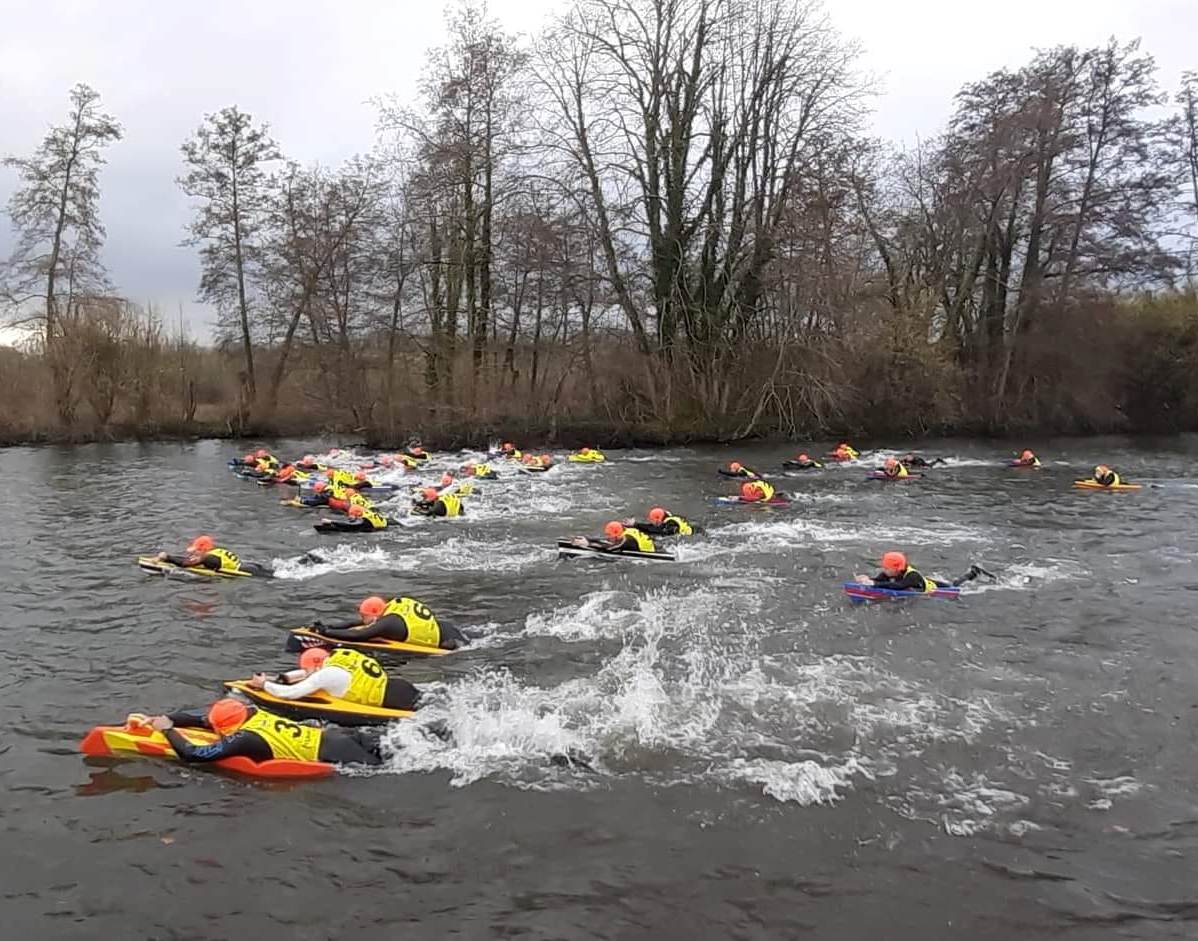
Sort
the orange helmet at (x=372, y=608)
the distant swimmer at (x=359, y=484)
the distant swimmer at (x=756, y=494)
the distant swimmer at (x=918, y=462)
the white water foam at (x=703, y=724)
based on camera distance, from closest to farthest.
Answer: the white water foam at (x=703, y=724) < the orange helmet at (x=372, y=608) < the distant swimmer at (x=756, y=494) < the distant swimmer at (x=359, y=484) < the distant swimmer at (x=918, y=462)

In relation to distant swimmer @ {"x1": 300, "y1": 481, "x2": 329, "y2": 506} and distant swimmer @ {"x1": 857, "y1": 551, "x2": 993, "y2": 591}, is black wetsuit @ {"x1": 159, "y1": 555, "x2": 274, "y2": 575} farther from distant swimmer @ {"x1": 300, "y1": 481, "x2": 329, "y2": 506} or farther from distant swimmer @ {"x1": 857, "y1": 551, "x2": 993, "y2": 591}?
distant swimmer @ {"x1": 857, "y1": 551, "x2": 993, "y2": 591}

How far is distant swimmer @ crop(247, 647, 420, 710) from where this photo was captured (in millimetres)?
8992

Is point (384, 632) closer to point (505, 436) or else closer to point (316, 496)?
point (316, 496)

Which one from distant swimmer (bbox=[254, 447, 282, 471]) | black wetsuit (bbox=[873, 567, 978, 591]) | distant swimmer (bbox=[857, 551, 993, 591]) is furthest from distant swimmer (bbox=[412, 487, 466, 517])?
black wetsuit (bbox=[873, 567, 978, 591])

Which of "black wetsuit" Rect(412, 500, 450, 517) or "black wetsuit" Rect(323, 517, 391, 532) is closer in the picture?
"black wetsuit" Rect(323, 517, 391, 532)

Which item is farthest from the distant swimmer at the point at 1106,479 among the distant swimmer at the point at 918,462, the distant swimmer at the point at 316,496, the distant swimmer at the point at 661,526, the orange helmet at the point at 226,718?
the orange helmet at the point at 226,718

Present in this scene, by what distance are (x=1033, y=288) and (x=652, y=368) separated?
17.4 meters

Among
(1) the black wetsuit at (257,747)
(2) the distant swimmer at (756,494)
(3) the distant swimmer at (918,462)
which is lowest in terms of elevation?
(1) the black wetsuit at (257,747)

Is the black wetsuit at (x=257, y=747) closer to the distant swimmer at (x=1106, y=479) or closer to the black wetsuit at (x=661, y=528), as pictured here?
the black wetsuit at (x=661, y=528)

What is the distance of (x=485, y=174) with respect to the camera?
3709cm

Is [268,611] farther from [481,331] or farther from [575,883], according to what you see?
[481,331]

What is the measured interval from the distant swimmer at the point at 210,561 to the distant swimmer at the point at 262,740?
676 centimetres

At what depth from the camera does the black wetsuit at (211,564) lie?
14742 mm

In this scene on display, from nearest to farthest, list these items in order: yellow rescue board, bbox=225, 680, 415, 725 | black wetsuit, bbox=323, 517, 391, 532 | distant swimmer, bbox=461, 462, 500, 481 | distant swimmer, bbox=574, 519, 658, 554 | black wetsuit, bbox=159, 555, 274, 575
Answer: yellow rescue board, bbox=225, 680, 415, 725, black wetsuit, bbox=159, 555, 274, 575, distant swimmer, bbox=574, 519, 658, 554, black wetsuit, bbox=323, 517, 391, 532, distant swimmer, bbox=461, 462, 500, 481
